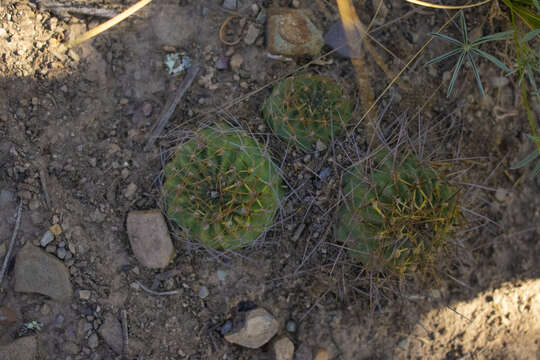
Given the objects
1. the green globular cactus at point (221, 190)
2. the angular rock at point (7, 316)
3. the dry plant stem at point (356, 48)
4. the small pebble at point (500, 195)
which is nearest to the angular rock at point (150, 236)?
the green globular cactus at point (221, 190)

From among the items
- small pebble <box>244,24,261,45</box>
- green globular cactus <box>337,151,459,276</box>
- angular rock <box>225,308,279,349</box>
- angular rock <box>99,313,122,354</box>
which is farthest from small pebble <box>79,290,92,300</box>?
small pebble <box>244,24,261,45</box>

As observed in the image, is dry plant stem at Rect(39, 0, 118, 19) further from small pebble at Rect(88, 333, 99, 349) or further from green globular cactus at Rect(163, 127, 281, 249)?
small pebble at Rect(88, 333, 99, 349)

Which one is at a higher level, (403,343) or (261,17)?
(261,17)

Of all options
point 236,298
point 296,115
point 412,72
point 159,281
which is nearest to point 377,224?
point 296,115

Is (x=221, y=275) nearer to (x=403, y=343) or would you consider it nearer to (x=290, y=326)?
(x=290, y=326)

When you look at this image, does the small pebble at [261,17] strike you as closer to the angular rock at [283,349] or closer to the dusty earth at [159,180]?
the dusty earth at [159,180]

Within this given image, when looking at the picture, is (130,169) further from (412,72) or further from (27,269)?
(412,72)

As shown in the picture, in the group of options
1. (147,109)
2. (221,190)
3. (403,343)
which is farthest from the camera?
(403,343)

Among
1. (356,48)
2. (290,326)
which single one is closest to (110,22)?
(356,48)
